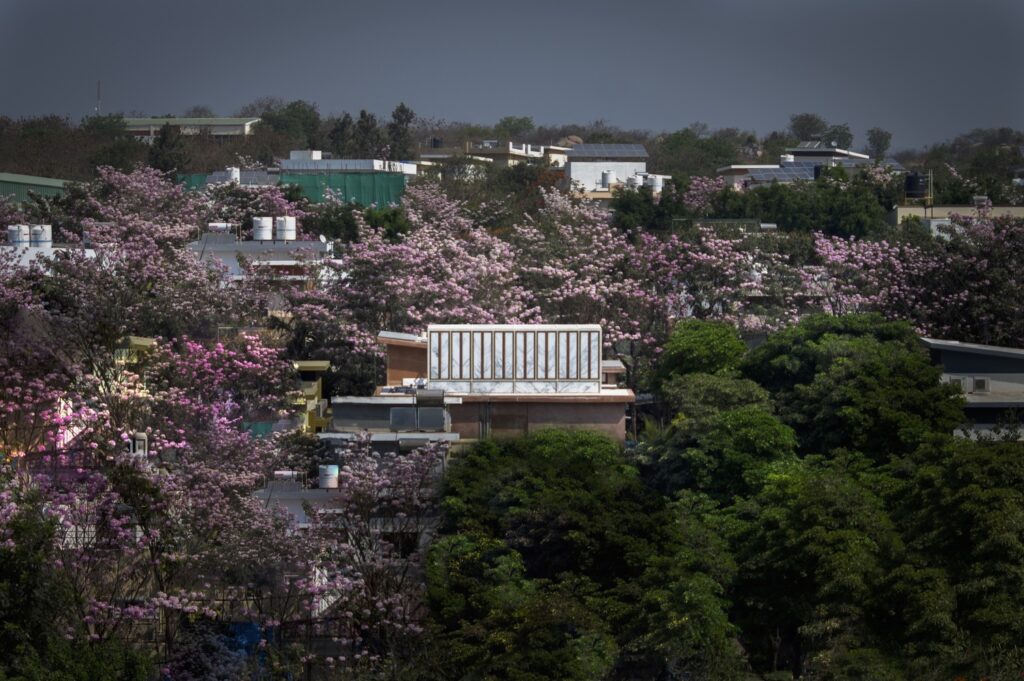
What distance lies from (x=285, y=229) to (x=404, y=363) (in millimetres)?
14686

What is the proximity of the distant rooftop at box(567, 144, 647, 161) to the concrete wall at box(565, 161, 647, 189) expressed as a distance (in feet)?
1.72

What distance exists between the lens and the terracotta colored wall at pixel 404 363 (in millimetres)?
29594

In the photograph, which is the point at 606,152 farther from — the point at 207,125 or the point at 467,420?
the point at 467,420

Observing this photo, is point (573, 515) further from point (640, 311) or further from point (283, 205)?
point (283, 205)

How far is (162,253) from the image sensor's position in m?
38.1

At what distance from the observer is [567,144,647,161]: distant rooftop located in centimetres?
8856

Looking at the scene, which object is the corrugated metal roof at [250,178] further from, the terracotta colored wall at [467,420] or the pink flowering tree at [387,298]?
the terracotta colored wall at [467,420]

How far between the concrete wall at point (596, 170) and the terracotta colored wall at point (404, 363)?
169 feet

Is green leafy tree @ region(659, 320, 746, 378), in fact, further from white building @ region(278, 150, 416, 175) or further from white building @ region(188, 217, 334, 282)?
white building @ region(278, 150, 416, 175)

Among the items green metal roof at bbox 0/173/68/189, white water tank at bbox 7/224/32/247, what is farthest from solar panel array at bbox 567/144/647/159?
white water tank at bbox 7/224/32/247

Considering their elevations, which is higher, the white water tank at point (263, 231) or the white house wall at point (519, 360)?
the white water tank at point (263, 231)

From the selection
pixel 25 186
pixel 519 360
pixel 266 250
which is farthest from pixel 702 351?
pixel 25 186

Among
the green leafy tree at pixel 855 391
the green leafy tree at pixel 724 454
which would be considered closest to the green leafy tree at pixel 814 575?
the green leafy tree at pixel 724 454

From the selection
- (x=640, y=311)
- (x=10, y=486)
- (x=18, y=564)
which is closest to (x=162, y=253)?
(x=640, y=311)
